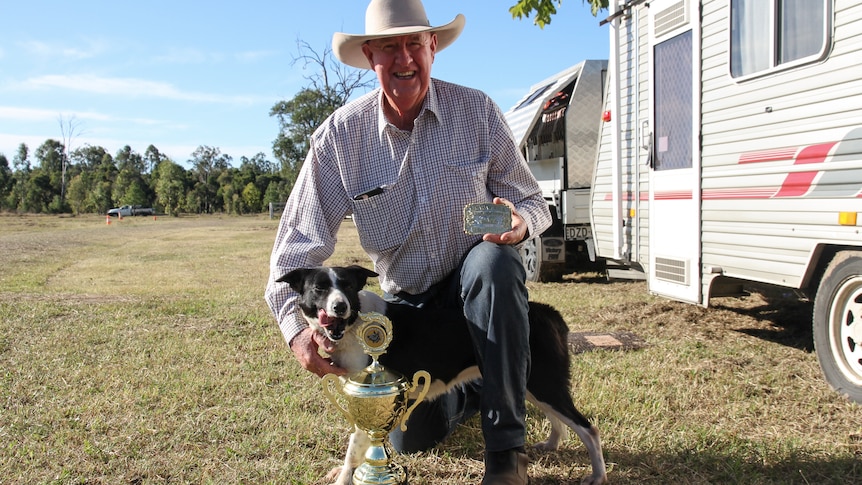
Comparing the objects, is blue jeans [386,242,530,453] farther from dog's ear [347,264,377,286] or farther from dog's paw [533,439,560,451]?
dog's paw [533,439,560,451]

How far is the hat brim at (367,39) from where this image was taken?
107 inches

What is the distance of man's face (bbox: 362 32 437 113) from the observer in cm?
282

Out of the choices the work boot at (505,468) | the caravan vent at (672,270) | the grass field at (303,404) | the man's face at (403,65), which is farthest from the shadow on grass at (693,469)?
the caravan vent at (672,270)

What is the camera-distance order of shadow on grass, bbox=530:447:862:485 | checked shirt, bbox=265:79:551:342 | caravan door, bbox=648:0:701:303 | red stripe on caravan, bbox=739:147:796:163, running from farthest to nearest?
1. caravan door, bbox=648:0:701:303
2. red stripe on caravan, bbox=739:147:796:163
3. checked shirt, bbox=265:79:551:342
4. shadow on grass, bbox=530:447:862:485

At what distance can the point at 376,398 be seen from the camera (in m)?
2.45

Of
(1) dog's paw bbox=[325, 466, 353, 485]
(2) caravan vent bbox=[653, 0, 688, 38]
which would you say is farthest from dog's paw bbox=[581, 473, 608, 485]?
(2) caravan vent bbox=[653, 0, 688, 38]

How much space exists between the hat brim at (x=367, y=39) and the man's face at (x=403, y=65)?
6 centimetres

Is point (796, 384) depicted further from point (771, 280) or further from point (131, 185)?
point (131, 185)

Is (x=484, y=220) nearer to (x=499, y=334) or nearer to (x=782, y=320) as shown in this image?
(x=499, y=334)

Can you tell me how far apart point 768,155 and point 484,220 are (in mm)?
2772

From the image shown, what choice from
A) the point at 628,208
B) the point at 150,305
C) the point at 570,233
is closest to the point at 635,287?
the point at 570,233

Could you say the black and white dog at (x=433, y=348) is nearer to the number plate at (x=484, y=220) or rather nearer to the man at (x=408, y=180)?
the man at (x=408, y=180)

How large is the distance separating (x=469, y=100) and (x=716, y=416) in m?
2.17

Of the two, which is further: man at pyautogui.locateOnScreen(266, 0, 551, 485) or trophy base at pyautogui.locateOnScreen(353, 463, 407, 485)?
man at pyautogui.locateOnScreen(266, 0, 551, 485)
